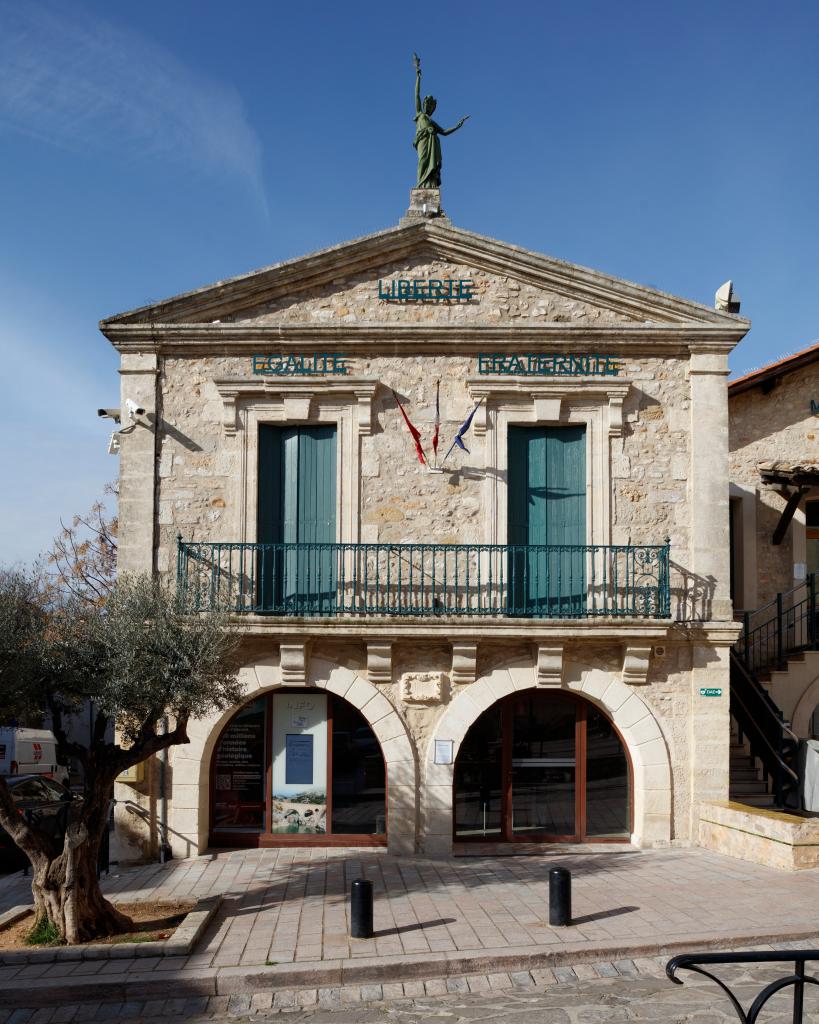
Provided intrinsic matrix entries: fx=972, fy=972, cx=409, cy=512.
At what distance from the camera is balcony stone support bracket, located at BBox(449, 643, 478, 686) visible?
448 inches

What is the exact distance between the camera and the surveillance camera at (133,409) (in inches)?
465

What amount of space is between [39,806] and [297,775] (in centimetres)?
398

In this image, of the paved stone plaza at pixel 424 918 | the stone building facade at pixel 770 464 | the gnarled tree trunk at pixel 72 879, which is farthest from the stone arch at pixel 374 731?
the stone building facade at pixel 770 464

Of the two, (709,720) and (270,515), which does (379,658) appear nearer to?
(270,515)

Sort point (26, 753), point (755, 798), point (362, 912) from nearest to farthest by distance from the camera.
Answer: point (362, 912)
point (755, 798)
point (26, 753)

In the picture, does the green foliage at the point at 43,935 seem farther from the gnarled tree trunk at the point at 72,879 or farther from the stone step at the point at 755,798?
the stone step at the point at 755,798

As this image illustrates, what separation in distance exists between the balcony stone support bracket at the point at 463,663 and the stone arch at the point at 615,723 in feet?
0.47

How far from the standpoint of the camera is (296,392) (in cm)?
1198

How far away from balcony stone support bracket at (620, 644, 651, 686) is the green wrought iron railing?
40 cm

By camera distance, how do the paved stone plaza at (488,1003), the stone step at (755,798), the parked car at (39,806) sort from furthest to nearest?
the stone step at (755,798)
the parked car at (39,806)
the paved stone plaza at (488,1003)

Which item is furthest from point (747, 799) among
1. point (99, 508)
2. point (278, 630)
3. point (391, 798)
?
point (99, 508)

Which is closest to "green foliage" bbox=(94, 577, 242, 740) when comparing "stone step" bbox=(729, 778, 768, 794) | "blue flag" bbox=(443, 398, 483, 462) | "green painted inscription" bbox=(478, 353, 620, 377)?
"blue flag" bbox=(443, 398, 483, 462)

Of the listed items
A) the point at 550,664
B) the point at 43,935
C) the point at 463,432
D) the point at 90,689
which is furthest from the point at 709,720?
the point at 43,935

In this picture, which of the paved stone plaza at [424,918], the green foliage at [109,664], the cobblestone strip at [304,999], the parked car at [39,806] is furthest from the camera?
the parked car at [39,806]
